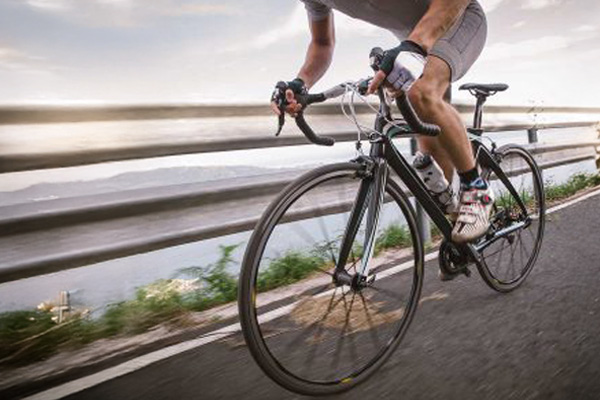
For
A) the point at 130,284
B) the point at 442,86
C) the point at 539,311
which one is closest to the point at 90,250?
the point at 130,284

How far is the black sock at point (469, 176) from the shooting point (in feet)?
8.27

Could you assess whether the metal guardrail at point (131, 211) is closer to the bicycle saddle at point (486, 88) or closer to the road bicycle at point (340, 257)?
the road bicycle at point (340, 257)

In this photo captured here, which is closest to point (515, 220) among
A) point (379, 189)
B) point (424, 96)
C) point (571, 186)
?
point (424, 96)

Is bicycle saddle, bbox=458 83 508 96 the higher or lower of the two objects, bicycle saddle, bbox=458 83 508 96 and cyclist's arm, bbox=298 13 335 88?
the lower

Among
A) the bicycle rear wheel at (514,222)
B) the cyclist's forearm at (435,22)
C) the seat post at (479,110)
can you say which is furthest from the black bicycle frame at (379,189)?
the seat post at (479,110)

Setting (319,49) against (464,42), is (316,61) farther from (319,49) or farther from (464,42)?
(464,42)

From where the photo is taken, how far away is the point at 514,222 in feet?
10.4

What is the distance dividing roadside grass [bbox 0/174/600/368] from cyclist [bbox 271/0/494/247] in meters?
0.42

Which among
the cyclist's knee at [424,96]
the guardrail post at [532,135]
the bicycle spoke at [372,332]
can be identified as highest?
the cyclist's knee at [424,96]

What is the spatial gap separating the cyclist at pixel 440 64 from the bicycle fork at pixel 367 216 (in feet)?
1.40

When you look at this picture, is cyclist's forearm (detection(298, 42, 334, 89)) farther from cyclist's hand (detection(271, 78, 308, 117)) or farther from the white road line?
the white road line

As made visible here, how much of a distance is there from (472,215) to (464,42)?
875mm

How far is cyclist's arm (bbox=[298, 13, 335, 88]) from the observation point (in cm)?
262

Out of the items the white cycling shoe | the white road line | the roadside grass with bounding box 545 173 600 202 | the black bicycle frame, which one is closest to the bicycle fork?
the black bicycle frame
